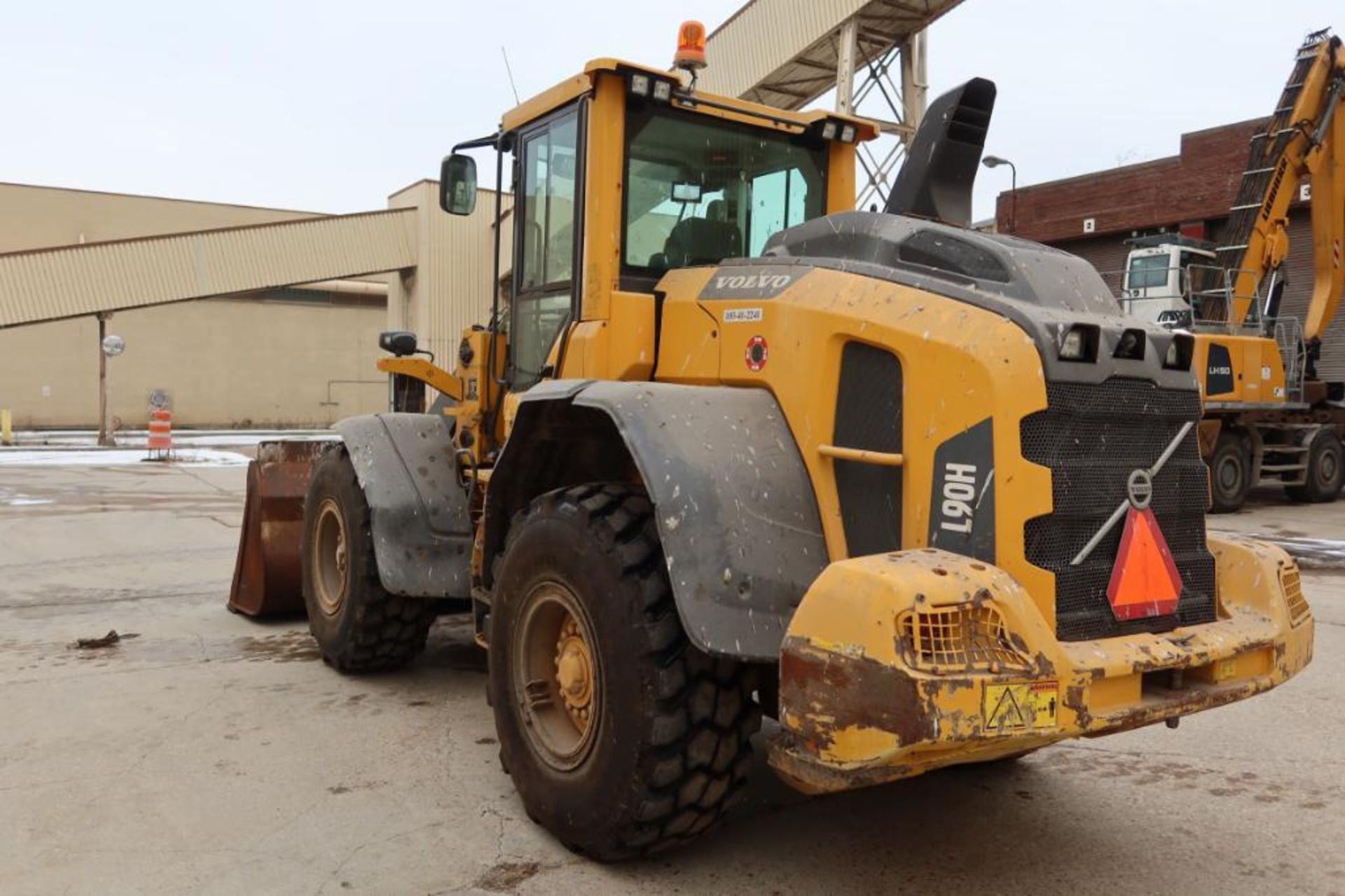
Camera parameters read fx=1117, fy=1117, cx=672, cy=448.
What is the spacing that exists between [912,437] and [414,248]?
2953cm

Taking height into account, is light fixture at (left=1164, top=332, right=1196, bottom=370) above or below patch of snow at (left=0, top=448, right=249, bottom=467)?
above

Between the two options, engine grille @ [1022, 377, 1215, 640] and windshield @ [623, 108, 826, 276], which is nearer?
engine grille @ [1022, 377, 1215, 640]

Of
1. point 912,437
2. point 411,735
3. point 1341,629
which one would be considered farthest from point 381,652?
point 1341,629

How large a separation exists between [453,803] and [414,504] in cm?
171

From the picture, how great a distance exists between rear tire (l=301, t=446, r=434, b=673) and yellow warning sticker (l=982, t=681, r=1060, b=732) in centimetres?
340

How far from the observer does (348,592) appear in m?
5.57

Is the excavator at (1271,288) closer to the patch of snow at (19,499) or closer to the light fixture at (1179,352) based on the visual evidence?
the light fixture at (1179,352)

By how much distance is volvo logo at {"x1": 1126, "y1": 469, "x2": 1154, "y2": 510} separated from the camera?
10.8 ft

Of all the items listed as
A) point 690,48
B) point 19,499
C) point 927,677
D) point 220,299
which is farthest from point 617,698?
point 220,299

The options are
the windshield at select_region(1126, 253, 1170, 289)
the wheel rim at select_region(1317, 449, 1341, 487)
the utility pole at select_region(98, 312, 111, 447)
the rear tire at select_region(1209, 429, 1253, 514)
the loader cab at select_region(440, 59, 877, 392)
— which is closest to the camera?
the loader cab at select_region(440, 59, 877, 392)

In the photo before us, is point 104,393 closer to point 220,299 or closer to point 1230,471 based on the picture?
point 220,299

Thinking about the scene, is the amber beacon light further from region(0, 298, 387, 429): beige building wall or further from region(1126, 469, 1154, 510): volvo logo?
region(0, 298, 387, 429): beige building wall

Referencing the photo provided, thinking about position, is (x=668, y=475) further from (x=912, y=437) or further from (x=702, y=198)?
(x=702, y=198)

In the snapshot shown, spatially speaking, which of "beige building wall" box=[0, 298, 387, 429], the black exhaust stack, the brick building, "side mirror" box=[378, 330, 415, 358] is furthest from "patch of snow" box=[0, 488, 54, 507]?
"beige building wall" box=[0, 298, 387, 429]
